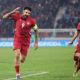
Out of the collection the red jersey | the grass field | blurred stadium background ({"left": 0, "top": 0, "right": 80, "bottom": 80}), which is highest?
the red jersey

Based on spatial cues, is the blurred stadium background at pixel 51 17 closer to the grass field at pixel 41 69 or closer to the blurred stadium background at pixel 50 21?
the blurred stadium background at pixel 50 21

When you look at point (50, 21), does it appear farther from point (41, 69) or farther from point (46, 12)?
point (41, 69)

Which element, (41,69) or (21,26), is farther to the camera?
(41,69)

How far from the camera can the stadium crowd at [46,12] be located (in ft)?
114

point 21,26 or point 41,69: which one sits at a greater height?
point 21,26

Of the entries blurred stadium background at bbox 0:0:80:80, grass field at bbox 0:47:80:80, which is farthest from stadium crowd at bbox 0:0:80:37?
grass field at bbox 0:47:80:80

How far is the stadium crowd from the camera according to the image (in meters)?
34.7

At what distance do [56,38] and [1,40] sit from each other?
17.0ft

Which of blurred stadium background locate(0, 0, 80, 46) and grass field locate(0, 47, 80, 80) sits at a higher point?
grass field locate(0, 47, 80, 80)

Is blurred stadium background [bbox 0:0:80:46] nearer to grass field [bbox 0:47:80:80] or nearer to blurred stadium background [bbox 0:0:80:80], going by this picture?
blurred stadium background [bbox 0:0:80:80]

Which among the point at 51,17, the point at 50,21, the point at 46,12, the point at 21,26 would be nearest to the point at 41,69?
the point at 21,26

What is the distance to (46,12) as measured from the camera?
36531 millimetres

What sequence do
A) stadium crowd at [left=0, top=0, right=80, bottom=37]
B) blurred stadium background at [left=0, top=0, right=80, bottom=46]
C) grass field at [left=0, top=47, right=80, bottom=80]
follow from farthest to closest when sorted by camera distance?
stadium crowd at [left=0, top=0, right=80, bottom=37] < blurred stadium background at [left=0, top=0, right=80, bottom=46] < grass field at [left=0, top=47, right=80, bottom=80]

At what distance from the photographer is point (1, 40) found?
3297 centimetres
